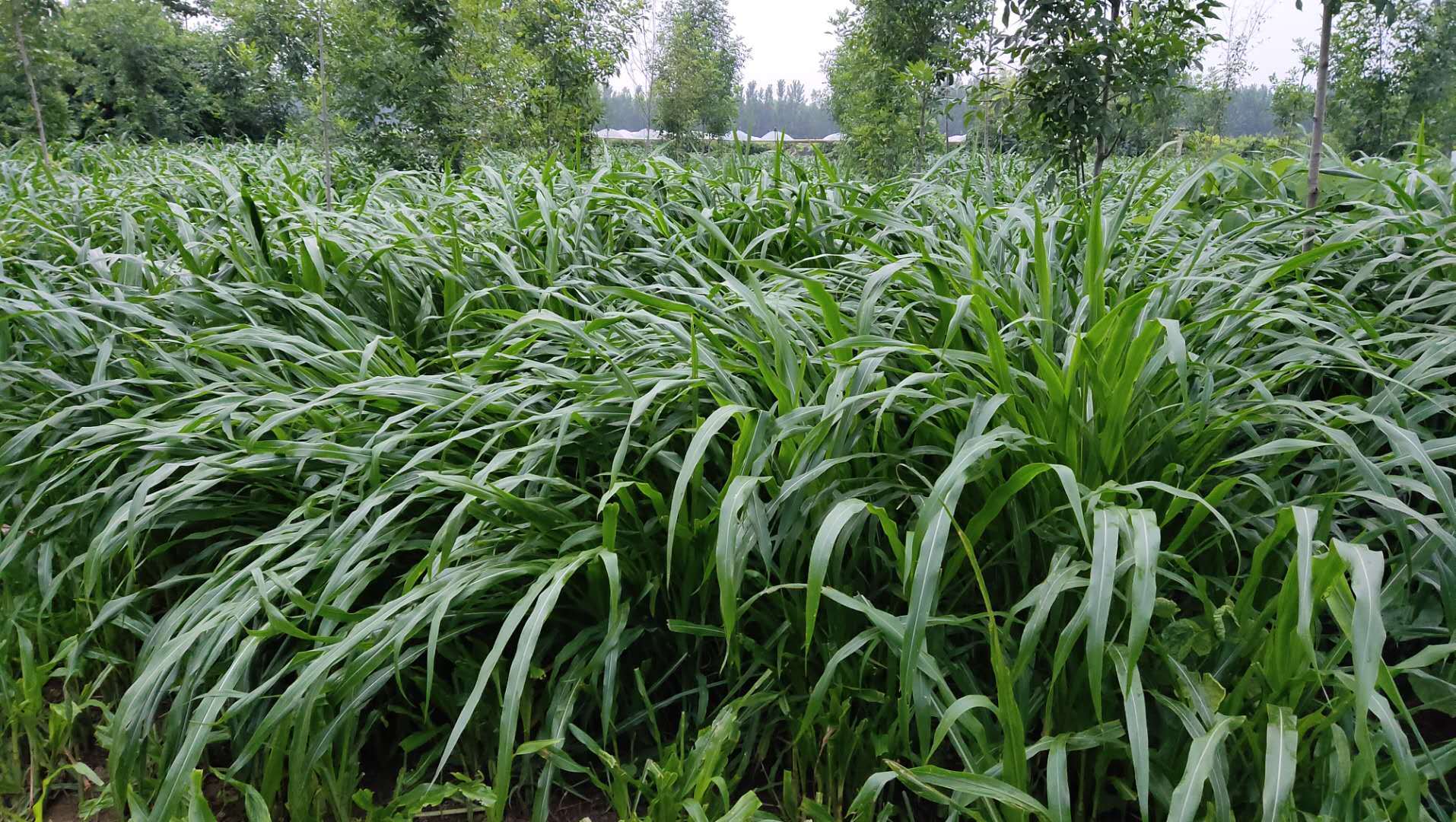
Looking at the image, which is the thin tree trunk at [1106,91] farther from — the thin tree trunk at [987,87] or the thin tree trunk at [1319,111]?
the thin tree trunk at [1319,111]

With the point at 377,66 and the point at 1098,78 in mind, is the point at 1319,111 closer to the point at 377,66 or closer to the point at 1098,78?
the point at 1098,78

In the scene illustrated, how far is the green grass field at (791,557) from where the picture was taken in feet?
3.52

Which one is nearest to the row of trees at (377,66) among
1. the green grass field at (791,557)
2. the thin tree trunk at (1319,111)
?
the green grass field at (791,557)

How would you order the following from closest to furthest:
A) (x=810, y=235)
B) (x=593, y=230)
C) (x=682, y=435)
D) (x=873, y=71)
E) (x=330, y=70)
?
(x=682, y=435) < (x=810, y=235) < (x=593, y=230) < (x=330, y=70) < (x=873, y=71)

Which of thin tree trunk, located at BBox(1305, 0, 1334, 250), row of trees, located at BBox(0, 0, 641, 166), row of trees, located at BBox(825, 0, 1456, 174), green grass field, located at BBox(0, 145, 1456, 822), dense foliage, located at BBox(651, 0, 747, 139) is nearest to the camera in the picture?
green grass field, located at BBox(0, 145, 1456, 822)

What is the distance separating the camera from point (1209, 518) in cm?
135

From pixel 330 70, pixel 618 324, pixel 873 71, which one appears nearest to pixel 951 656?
pixel 618 324

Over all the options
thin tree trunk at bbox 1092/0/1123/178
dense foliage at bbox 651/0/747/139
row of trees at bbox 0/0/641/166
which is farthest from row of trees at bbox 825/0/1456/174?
dense foliage at bbox 651/0/747/139

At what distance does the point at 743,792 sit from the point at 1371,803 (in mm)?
789

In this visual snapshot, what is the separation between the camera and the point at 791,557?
130cm

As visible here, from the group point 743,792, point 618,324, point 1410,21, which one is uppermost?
point 1410,21

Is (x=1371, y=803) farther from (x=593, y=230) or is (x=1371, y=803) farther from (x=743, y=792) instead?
(x=593, y=230)

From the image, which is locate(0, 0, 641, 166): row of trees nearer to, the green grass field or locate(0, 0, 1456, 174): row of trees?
locate(0, 0, 1456, 174): row of trees

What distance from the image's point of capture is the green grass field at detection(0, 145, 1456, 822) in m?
1.07
